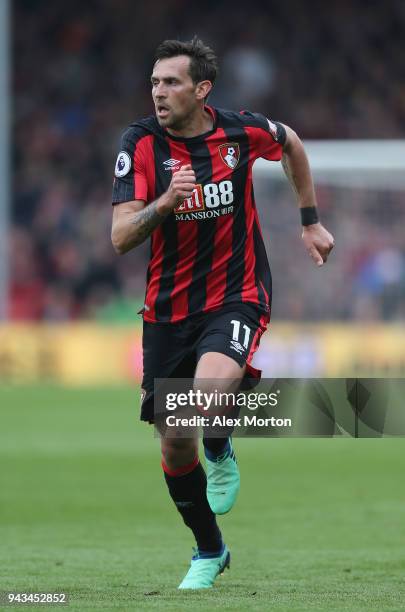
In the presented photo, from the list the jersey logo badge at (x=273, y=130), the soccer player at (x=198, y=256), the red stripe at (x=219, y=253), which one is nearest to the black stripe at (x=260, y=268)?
the soccer player at (x=198, y=256)

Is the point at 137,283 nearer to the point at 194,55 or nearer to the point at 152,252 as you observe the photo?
the point at 152,252

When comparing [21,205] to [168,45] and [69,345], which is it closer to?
[69,345]

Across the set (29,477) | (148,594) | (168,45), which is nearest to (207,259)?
(168,45)

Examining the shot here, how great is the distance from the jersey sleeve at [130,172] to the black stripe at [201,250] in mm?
231

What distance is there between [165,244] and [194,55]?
82 cm

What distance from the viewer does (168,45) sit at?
18.4ft

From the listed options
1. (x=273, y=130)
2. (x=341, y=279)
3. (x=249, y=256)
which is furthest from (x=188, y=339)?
(x=341, y=279)

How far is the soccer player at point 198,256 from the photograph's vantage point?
556 centimetres

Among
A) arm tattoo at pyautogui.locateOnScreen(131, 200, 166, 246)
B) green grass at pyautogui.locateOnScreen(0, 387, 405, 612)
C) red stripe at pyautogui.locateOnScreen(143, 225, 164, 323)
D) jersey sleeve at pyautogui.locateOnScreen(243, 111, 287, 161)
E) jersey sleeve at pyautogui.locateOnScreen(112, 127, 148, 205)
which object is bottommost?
green grass at pyautogui.locateOnScreen(0, 387, 405, 612)

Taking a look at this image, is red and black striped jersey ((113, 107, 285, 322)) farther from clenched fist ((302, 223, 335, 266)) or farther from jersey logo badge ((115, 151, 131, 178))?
clenched fist ((302, 223, 335, 266))

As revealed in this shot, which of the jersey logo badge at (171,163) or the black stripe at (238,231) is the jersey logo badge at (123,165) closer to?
the jersey logo badge at (171,163)

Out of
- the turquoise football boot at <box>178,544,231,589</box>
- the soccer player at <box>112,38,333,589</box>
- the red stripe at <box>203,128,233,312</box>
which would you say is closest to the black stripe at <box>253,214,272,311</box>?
the soccer player at <box>112,38,333,589</box>

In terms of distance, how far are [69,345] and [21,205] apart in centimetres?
503

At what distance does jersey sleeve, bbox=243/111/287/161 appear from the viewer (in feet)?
19.3
